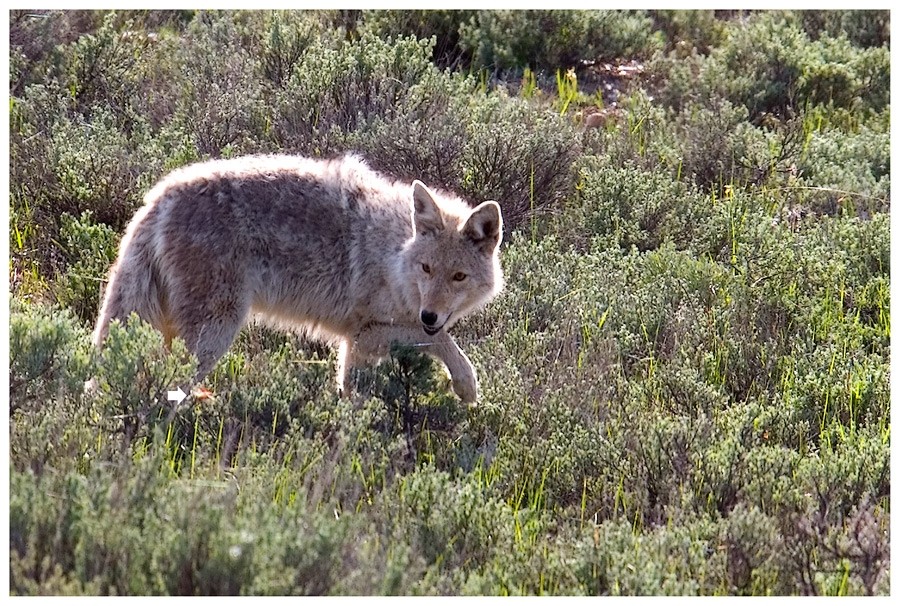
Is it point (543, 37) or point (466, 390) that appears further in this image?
point (543, 37)

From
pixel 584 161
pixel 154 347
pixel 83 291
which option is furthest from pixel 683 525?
pixel 584 161

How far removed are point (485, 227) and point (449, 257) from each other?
317mm

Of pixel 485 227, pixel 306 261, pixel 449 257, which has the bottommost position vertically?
pixel 306 261

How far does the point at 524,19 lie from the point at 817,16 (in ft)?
13.2

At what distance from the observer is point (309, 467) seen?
212 inches

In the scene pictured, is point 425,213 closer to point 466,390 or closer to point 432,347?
point 432,347

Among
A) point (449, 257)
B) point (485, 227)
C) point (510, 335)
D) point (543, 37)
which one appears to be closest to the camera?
point (449, 257)

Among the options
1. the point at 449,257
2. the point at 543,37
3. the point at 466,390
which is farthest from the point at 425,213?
the point at 543,37

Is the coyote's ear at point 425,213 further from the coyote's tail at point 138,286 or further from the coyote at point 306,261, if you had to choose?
the coyote's tail at point 138,286

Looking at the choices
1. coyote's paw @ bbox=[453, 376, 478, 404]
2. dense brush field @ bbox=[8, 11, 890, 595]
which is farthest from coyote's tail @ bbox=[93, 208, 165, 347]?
coyote's paw @ bbox=[453, 376, 478, 404]

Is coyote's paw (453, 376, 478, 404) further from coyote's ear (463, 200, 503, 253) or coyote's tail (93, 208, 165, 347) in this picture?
coyote's tail (93, 208, 165, 347)

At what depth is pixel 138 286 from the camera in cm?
673

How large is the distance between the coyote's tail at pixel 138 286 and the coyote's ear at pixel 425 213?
1.59 m

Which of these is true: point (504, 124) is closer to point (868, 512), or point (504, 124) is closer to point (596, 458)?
point (596, 458)
